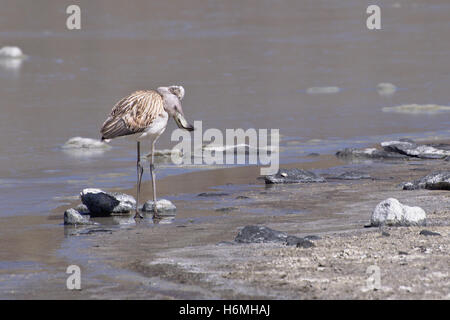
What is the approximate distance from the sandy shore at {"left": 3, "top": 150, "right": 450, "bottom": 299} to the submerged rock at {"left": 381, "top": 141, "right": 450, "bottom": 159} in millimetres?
1606

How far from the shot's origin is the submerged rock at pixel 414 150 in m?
13.2

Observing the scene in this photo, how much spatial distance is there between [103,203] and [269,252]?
9.01 feet

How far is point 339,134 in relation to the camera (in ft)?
50.7

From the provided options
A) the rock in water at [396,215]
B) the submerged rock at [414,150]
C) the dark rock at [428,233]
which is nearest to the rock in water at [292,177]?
the submerged rock at [414,150]

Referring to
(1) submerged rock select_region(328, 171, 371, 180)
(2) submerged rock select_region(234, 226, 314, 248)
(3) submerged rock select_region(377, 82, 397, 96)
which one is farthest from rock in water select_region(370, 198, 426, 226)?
(3) submerged rock select_region(377, 82, 397, 96)

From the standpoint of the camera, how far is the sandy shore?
6.95 m

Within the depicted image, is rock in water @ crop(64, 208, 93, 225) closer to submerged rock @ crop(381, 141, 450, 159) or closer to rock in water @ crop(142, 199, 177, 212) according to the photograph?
rock in water @ crop(142, 199, 177, 212)

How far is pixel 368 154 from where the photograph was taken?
13.5 metres

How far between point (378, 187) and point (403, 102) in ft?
24.0

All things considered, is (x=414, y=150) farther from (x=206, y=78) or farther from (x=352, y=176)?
(x=206, y=78)

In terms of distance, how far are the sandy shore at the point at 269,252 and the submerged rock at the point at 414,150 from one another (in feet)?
5.27

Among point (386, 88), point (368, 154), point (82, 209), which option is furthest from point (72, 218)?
point (386, 88)

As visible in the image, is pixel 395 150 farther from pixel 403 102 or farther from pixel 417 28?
pixel 417 28

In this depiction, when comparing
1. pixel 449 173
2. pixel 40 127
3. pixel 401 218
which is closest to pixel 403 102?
A: pixel 40 127
